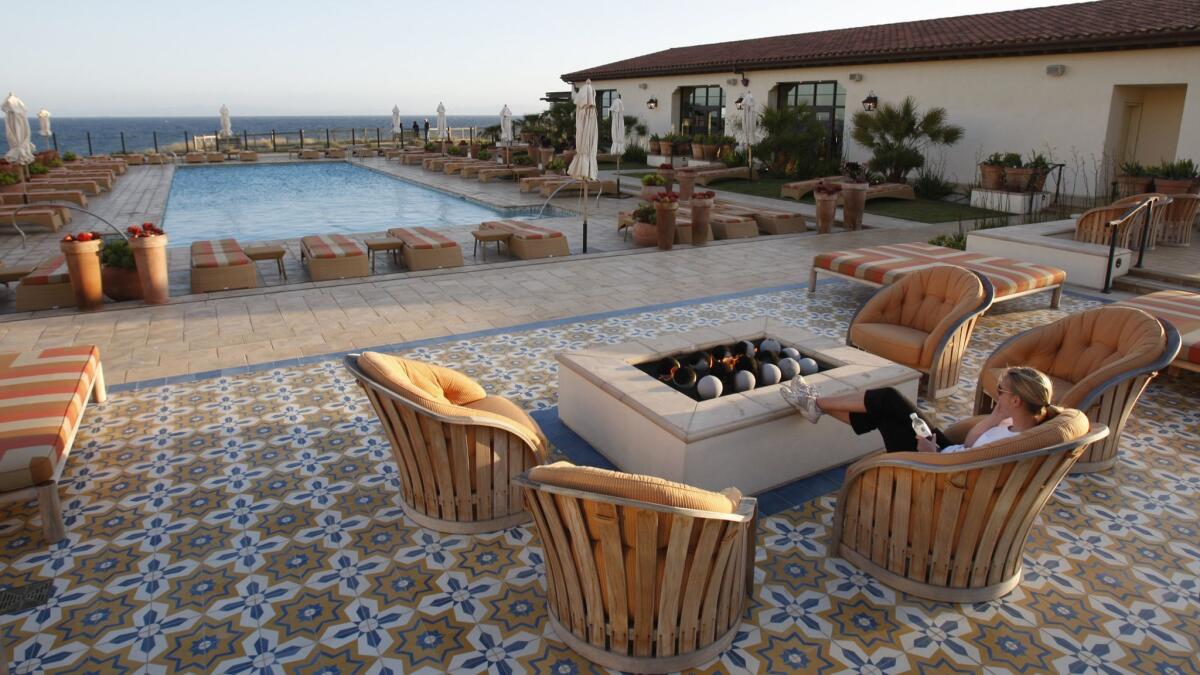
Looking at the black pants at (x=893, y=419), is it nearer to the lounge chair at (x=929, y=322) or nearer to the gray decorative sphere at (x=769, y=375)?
the gray decorative sphere at (x=769, y=375)

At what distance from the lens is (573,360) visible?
4.93 metres

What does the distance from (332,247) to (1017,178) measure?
43.1 feet

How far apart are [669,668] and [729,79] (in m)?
24.2

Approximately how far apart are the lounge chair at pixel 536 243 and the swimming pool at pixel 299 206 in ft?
13.3

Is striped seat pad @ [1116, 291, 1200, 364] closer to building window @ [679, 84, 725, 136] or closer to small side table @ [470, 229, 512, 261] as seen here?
small side table @ [470, 229, 512, 261]

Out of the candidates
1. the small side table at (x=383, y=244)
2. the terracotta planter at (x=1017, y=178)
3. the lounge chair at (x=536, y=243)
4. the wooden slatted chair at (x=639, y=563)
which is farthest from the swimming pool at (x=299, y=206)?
the wooden slatted chair at (x=639, y=563)

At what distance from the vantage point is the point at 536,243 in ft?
36.0

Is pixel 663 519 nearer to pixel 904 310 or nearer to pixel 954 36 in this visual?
pixel 904 310

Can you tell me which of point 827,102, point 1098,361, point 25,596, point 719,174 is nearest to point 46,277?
point 25,596

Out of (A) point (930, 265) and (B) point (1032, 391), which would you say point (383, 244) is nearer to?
(A) point (930, 265)

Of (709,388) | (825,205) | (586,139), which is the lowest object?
(709,388)

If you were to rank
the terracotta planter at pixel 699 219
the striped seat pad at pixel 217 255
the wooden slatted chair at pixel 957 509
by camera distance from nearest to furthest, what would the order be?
the wooden slatted chair at pixel 957 509 < the striped seat pad at pixel 217 255 < the terracotta planter at pixel 699 219

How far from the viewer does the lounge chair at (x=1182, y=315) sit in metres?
5.54

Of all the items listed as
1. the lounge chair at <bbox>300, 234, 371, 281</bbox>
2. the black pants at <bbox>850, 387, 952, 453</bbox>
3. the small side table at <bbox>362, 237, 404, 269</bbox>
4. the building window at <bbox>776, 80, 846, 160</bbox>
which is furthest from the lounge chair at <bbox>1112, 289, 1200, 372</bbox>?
the building window at <bbox>776, 80, 846, 160</bbox>
